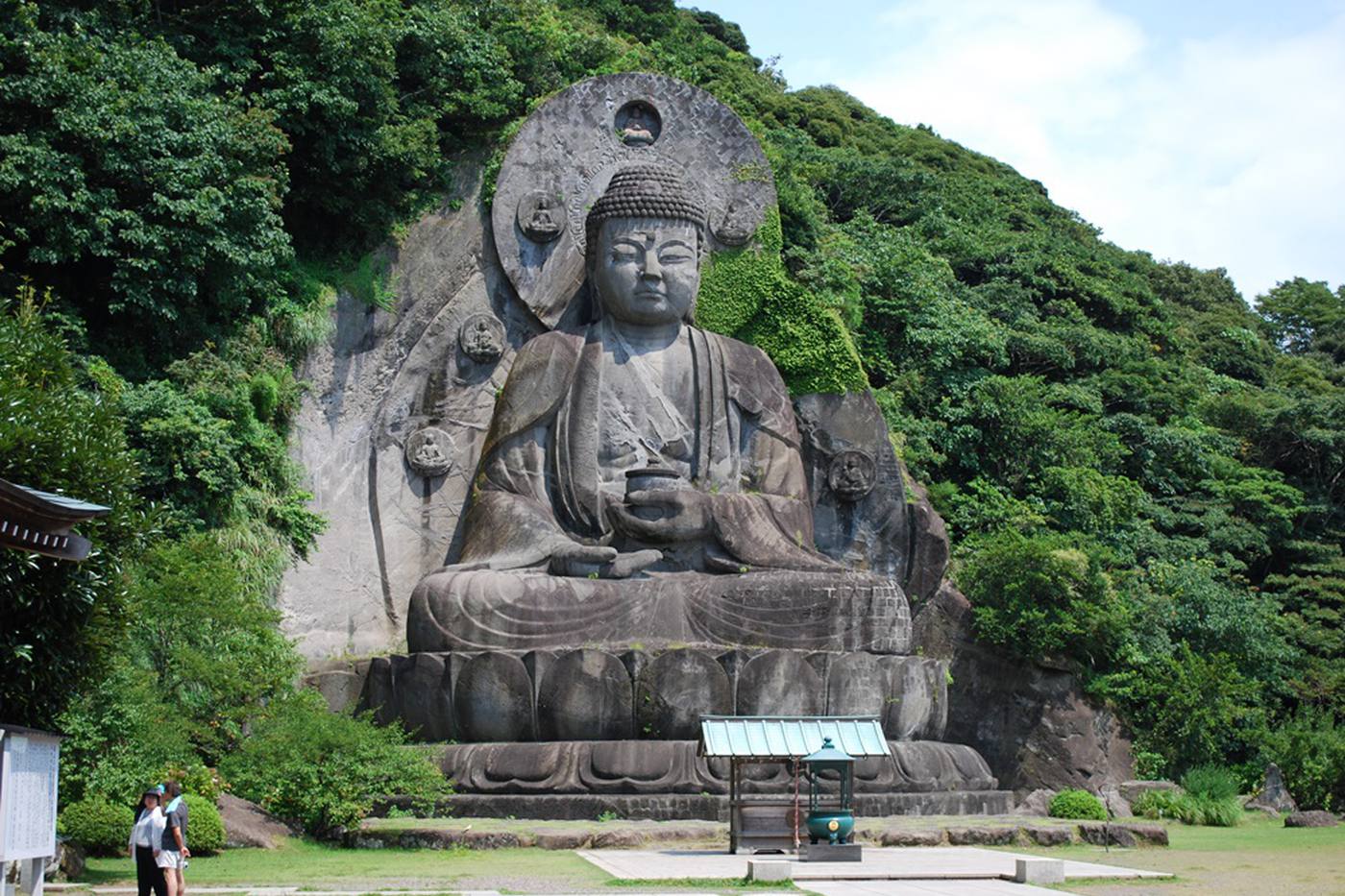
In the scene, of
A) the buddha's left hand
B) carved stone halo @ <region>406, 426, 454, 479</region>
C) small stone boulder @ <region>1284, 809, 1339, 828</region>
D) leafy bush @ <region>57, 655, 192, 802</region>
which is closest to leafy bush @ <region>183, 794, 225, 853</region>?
leafy bush @ <region>57, 655, 192, 802</region>

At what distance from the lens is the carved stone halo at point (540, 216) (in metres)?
18.2

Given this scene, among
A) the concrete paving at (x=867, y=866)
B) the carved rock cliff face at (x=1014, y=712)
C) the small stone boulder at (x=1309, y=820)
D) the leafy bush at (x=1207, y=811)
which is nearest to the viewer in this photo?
the concrete paving at (x=867, y=866)

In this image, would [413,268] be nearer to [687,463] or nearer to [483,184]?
[483,184]

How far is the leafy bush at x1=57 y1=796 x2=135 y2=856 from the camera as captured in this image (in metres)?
10.9

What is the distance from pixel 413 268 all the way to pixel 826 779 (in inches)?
307

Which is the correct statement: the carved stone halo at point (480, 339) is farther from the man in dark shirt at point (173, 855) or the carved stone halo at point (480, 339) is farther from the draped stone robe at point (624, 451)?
the man in dark shirt at point (173, 855)

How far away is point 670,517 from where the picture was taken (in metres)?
15.9

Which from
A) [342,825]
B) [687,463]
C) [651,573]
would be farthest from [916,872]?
[687,463]

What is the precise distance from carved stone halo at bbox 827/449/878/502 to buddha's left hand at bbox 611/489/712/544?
2293mm

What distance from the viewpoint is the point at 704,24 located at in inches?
1384

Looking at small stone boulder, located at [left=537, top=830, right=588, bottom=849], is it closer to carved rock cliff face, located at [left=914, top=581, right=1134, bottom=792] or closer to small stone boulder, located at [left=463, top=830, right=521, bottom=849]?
small stone boulder, located at [left=463, top=830, right=521, bottom=849]

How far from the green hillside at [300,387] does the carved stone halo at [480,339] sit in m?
1.05

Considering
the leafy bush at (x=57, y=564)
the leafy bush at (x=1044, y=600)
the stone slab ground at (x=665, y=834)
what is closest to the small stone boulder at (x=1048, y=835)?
the stone slab ground at (x=665, y=834)

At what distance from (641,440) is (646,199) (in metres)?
2.45
